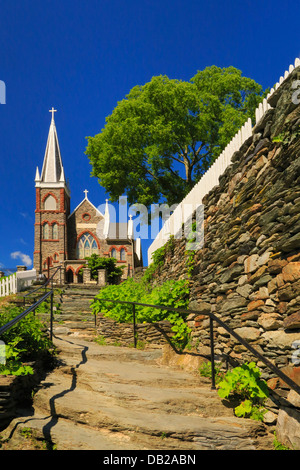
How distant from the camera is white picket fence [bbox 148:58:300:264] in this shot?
5.59 metres

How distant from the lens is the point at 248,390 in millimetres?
5043

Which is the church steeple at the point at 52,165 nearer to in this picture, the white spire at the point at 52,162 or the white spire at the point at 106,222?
the white spire at the point at 52,162

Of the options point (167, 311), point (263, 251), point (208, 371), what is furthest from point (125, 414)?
point (167, 311)

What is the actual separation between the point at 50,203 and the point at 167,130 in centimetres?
2085

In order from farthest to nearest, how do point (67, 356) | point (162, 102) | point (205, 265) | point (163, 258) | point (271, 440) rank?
point (162, 102) < point (163, 258) < point (205, 265) < point (67, 356) < point (271, 440)

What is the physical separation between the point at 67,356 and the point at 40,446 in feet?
10.1

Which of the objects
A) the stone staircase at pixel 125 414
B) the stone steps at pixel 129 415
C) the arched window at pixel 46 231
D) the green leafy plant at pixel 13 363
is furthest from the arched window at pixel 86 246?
the green leafy plant at pixel 13 363

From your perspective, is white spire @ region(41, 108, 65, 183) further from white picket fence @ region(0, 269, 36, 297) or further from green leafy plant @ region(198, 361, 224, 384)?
green leafy plant @ region(198, 361, 224, 384)

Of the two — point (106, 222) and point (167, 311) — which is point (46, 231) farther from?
point (167, 311)

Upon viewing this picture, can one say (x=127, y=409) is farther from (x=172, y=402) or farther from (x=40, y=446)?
(x=40, y=446)

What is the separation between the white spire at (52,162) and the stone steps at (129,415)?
3357 centimetres

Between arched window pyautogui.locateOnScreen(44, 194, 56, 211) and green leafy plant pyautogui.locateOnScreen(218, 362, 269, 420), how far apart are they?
33.5 m

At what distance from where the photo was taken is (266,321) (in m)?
4.98

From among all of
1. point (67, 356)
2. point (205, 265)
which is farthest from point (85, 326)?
point (205, 265)
